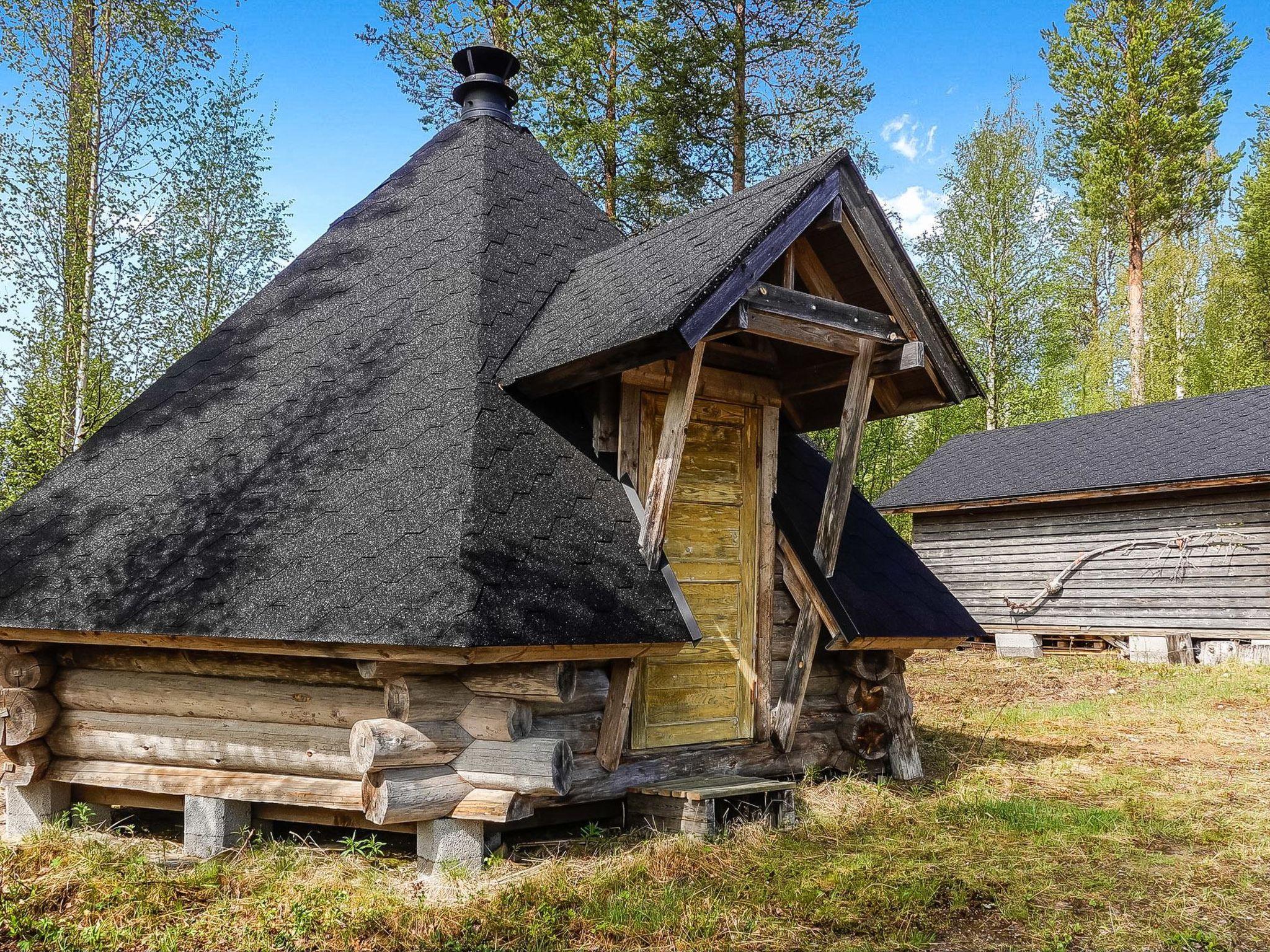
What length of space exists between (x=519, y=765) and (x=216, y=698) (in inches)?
73.8

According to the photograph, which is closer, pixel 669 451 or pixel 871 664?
pixel 669 451

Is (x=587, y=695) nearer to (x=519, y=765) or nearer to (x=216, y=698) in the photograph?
(x=519, y=765)

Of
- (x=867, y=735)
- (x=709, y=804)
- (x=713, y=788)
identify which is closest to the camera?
(x=709, y=804)

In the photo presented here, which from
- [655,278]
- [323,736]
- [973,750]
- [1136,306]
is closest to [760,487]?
[655,278]

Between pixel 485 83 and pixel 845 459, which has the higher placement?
pixel 485 83

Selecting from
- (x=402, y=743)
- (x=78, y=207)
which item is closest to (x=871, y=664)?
(x=402, y=743)

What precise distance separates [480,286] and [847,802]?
13.9 feet

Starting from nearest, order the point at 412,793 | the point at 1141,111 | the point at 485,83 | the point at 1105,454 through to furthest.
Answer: the point at 412,793
the point at 485,83
the point at 1105,454
the point at 1141,111

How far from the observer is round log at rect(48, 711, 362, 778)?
4.92 m

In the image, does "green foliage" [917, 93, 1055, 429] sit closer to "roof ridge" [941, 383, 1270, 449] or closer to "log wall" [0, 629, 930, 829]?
"roof ridge" [941, 383, 1270, 449]

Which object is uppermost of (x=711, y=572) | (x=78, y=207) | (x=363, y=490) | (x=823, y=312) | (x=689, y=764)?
(x=78, y=207)

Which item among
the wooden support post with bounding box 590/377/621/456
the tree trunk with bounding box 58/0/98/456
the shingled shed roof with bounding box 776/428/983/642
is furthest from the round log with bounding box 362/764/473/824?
the tree trunk with bounding box 58/0/98/456

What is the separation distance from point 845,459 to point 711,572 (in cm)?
120

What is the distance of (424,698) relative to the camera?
4.62m
